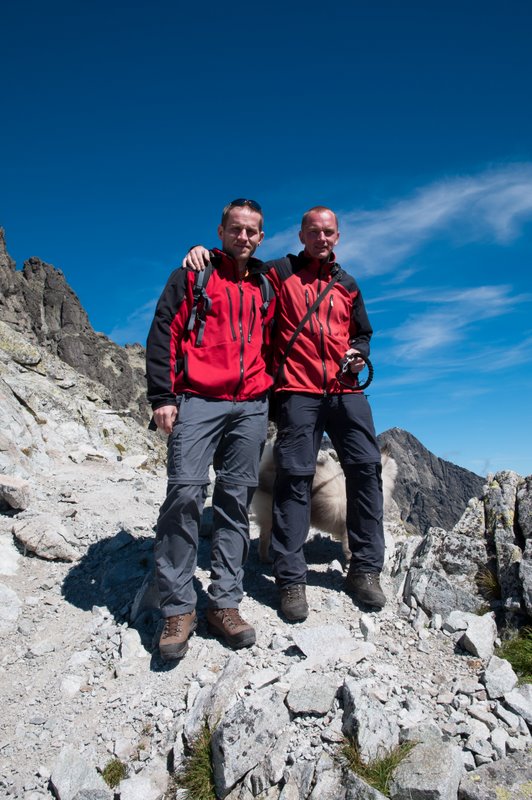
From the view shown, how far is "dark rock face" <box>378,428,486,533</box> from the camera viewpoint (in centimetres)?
15212

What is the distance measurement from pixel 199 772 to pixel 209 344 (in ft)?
11.8

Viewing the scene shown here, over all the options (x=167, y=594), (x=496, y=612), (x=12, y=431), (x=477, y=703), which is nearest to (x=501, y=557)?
(x=496, y=612)

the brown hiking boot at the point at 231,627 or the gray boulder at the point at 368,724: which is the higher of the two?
the brown hiking boot at the point at 231,627

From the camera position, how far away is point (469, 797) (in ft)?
11.7

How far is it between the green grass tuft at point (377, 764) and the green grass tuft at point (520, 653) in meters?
1.56

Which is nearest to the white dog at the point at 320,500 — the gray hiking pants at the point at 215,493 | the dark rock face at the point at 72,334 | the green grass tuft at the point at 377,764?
the gray hiking pants at the point at 215,493

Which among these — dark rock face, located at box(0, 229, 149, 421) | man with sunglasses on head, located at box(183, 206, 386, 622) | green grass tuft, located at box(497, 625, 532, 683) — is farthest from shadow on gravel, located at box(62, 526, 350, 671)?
dark rock face, located at box(0, 229, 149, 421)

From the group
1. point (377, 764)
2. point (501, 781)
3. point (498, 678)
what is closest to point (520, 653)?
point (498, 678)

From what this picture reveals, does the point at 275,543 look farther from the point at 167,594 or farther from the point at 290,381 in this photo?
the point at 290,381

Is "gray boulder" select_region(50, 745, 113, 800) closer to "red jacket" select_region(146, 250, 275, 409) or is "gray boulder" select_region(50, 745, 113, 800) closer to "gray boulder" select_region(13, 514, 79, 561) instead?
"gray boulder" select_region(13, 514, 79, 561)

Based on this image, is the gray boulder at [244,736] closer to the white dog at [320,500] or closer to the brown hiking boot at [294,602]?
the brown hiking boot at [294,602]

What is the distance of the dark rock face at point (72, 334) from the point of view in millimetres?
79750

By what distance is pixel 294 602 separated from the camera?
5590 millimetres

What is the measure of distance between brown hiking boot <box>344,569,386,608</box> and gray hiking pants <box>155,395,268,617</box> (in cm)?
135
